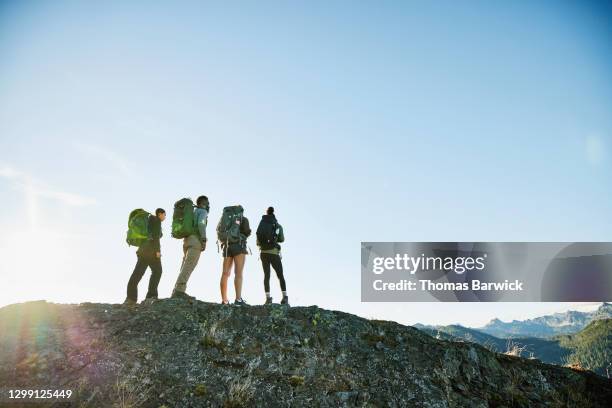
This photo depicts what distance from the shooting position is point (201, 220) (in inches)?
412

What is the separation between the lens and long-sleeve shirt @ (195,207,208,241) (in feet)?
34.2

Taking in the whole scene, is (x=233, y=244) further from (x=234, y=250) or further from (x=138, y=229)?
(x=138, y=229)

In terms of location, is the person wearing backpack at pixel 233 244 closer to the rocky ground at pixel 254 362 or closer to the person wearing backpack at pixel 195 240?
the person wearing backpack at pixel 195 240

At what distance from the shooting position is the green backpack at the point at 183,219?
10.5 m

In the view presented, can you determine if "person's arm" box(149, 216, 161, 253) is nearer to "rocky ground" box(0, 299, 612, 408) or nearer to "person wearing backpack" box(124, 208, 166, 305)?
"person wearing backpack" box(124, 208, 166, 305)

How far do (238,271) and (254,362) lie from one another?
2.77 m

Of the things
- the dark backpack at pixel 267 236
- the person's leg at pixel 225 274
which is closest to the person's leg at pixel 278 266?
the dark backpack at pixel 267 236

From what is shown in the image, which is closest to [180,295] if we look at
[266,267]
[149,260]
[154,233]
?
[149,260]

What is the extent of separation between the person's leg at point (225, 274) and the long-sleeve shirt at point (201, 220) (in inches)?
34.2

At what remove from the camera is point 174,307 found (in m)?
9.98

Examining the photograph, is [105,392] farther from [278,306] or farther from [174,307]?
[278,306]

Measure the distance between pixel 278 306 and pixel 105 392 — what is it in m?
4.60

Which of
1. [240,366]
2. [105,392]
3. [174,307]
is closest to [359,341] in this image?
[240,366]

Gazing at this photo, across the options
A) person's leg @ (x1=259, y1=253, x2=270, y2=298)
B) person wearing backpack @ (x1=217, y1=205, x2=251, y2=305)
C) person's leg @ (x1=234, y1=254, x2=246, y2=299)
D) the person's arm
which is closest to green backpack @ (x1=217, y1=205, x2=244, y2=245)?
person wearing backpack @ (x1=217, y1=205, x2=251, y2=305)
